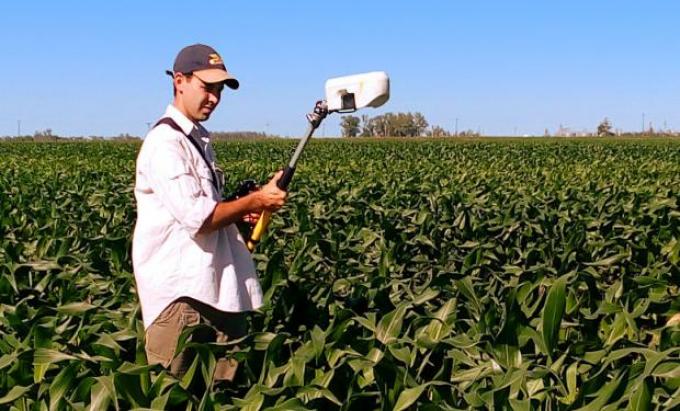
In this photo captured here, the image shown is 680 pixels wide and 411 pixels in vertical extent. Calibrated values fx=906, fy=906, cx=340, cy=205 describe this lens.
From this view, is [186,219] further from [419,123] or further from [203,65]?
[419,123]

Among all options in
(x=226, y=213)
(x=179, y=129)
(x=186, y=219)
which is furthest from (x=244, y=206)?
(x=179, y=129)

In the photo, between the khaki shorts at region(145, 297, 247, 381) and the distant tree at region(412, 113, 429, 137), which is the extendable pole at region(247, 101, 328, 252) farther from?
the distant tree at region(412, 113, 429, 137)

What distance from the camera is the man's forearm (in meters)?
3.21

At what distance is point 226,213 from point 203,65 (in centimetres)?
55

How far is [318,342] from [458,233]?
16.9 ft

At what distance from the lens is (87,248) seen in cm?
621

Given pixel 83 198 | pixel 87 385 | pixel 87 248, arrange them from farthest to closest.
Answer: pixel 83 198 → pixel 87 248 → pixel 87 385

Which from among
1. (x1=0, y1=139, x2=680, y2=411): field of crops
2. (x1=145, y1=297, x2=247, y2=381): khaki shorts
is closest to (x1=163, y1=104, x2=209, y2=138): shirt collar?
(x1=145, y1=297, x2=247, y2=381): khaki shorts

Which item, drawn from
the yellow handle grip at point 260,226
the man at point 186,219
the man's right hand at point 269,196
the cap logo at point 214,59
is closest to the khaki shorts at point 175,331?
the man at point 186,219

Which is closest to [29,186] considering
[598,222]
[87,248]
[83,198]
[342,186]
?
[83,198]

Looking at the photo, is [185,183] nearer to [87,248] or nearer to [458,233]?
[87,248]

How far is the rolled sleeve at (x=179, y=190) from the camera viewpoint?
3.18m

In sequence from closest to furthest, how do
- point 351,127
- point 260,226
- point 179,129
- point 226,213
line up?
point 226,213
point 179,129
point 260,226
point 351,127

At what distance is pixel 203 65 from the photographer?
10.8 ft
